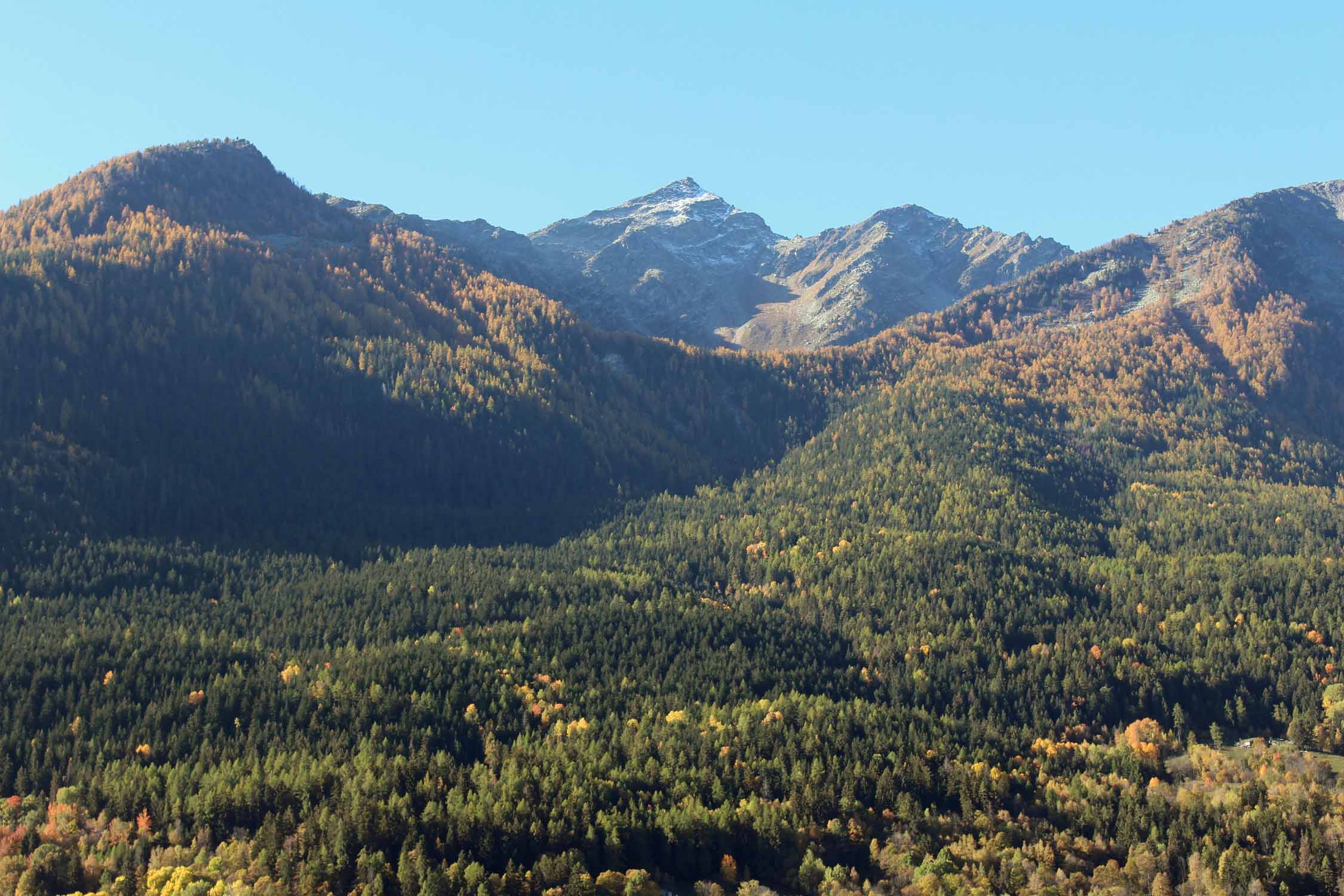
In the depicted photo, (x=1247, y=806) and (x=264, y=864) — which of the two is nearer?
(x=264, y=864)

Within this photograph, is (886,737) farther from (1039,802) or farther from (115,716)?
(115,716)

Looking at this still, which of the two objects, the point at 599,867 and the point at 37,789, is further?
the point at 37,789

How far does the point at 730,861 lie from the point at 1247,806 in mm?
83789

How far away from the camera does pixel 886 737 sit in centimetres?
19462

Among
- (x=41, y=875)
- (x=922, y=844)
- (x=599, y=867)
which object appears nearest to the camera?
(x=41, y=875)

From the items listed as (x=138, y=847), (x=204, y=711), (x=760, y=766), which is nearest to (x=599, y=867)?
(x=760, y=766)

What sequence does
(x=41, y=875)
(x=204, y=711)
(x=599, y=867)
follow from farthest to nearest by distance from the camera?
1. (x=204, y=711)
2. (x=599, y=867)
3. (x=41, y=875)

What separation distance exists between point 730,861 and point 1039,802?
2312 inches

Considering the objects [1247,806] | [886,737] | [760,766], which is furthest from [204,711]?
[1247,806]

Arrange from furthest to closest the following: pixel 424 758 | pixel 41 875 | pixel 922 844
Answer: pixel 424 758
pixel 922 844
pixel 41 875

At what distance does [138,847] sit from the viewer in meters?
142

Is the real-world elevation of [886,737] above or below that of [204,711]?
below

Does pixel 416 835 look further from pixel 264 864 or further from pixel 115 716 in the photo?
pixel 115 716

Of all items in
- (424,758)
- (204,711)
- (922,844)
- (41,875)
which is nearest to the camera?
(41,875)
